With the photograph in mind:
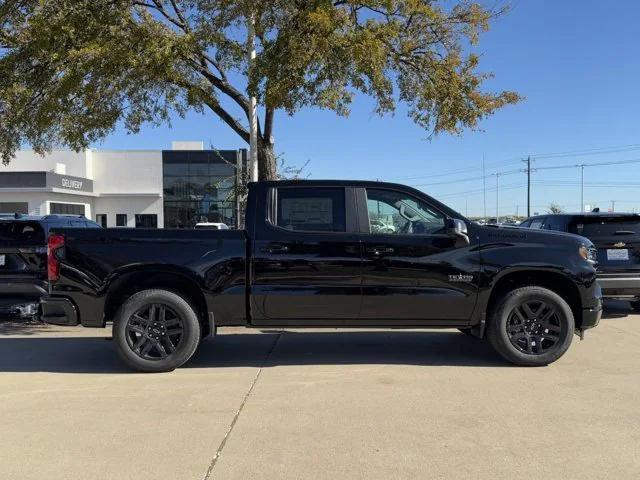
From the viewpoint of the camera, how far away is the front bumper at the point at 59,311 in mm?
6250

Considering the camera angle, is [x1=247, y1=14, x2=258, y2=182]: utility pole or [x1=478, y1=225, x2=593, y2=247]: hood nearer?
[x1=478, y1=225, x2=593, y2=247]: hood

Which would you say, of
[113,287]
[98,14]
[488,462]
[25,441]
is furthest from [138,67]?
[488,462]

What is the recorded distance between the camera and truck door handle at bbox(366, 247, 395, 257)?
6281 millimetres

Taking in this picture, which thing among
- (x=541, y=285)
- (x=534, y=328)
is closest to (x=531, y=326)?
(x=534, y=328)

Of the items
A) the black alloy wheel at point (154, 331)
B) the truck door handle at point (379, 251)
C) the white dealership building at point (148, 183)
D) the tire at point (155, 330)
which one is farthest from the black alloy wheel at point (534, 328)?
the white dealership building at point (148, 183)

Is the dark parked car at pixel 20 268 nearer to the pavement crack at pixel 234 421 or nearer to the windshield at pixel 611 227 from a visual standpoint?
the pavement crack at pixel 234 421

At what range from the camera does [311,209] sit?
6.46m

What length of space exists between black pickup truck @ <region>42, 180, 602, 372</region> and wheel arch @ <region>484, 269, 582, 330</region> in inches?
2.5

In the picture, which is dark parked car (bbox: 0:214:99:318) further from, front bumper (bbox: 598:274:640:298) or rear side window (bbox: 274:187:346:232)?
front bumper (bbox: 598:274:640:298)

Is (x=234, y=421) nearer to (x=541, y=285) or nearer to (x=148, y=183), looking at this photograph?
(x=541, y=285)

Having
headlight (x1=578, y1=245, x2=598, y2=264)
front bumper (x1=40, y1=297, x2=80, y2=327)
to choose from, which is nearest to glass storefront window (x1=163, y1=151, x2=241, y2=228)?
front bumper (x1=40, y1=297, x2=80, y2=327)

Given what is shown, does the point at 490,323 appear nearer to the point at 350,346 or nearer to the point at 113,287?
the point at 350,346

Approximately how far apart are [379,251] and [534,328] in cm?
190

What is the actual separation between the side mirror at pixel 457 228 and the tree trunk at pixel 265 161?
6.32m
